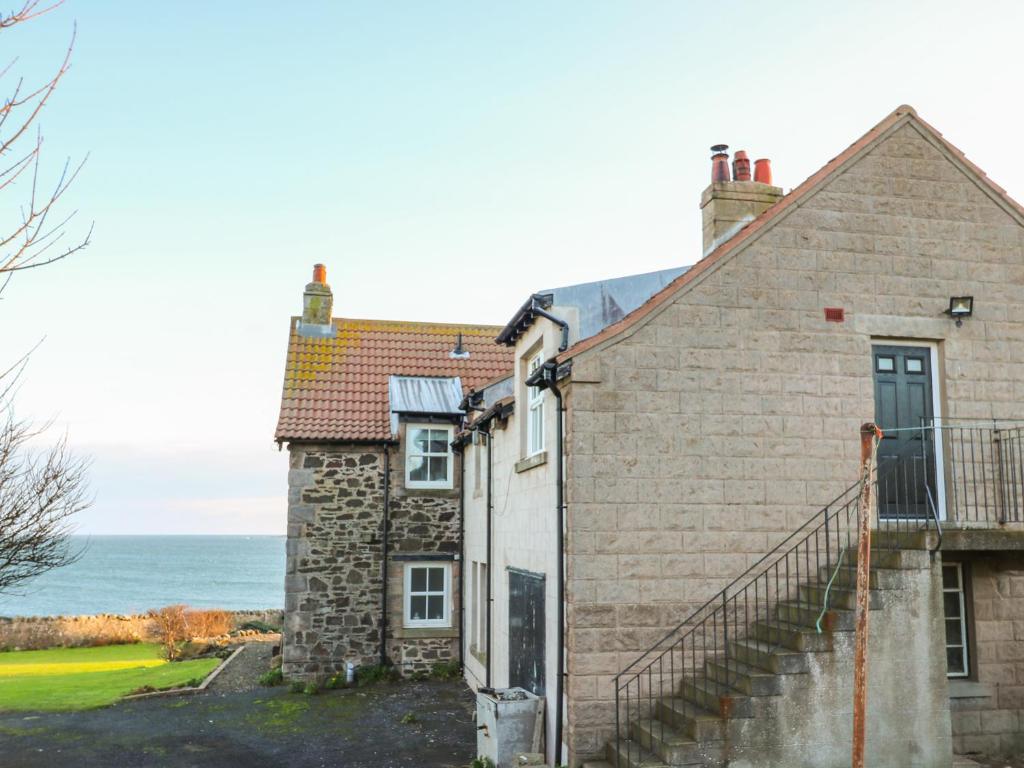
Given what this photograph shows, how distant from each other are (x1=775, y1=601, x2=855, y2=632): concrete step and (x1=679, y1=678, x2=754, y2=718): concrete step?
→ 1.13m

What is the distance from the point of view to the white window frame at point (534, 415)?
1222 cm

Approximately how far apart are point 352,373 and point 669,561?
479 inches

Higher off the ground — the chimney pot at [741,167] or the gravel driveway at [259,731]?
the chimney pot at [741,167]

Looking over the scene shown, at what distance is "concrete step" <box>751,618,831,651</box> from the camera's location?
8922 mm

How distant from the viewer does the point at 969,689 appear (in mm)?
10594

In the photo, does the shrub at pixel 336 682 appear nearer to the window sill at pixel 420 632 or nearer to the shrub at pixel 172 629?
the window sill at pixel 420 632

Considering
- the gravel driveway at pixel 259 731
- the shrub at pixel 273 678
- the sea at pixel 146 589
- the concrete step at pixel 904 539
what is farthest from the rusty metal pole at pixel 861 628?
the sea at pixel 146 589

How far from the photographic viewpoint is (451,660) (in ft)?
61.2

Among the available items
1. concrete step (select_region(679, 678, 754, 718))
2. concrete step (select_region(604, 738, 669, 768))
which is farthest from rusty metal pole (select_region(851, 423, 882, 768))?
concrete step (select_region(604, 738, 669, 768))

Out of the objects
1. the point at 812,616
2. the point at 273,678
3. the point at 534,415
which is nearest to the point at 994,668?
the point at 812,616

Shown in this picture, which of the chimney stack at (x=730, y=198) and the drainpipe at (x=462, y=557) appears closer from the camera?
the chimney stack at (x=730, y=198)

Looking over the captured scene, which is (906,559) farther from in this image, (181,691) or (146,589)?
(146,589)

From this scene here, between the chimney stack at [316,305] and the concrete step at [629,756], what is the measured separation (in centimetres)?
1455

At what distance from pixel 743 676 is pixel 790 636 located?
70cm
